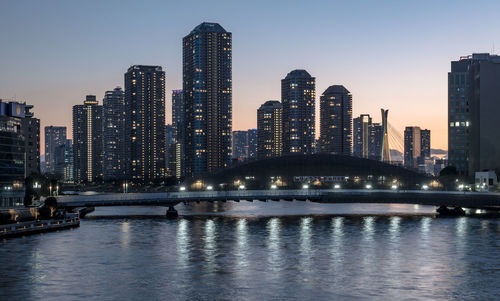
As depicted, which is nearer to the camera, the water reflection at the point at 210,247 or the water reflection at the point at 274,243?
the water reflection at the point at 210,247

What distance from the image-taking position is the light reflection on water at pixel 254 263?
52469 millimetres

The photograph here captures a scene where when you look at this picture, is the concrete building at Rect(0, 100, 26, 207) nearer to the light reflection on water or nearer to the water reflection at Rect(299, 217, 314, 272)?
the light reflection on water

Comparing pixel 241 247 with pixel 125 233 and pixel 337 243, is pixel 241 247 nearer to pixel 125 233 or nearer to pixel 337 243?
pixel 337 243

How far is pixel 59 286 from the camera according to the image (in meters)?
54.7

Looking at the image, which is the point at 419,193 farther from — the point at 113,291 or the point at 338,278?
the point at 113,291

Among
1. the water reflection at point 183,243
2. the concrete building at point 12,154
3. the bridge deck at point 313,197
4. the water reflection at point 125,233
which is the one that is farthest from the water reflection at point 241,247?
the concrete building at point 12,154

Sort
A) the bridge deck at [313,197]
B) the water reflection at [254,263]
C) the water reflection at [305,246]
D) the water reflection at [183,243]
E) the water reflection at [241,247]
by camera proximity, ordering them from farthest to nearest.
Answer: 1. the bridge deck at [313,197]
2. the water reflection at [183,243]
3. the water reflection at [305,246]
4. the water reflection at [241,247]
5. the water reflection at [254,263]

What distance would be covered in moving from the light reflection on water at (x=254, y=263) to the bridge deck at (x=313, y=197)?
19250mm

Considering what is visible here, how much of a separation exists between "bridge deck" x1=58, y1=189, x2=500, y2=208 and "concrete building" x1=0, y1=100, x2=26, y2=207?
2350 centimetres

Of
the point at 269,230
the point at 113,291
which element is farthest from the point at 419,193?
the point at 113,291

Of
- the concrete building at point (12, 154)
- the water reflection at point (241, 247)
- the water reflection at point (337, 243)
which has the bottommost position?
the water reflection at point (337, 243)

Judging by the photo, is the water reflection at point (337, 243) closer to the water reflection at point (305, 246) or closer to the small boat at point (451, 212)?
the water reflection at point (305, 246)

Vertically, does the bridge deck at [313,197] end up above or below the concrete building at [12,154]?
below

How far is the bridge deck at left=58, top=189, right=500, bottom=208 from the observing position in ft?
425
